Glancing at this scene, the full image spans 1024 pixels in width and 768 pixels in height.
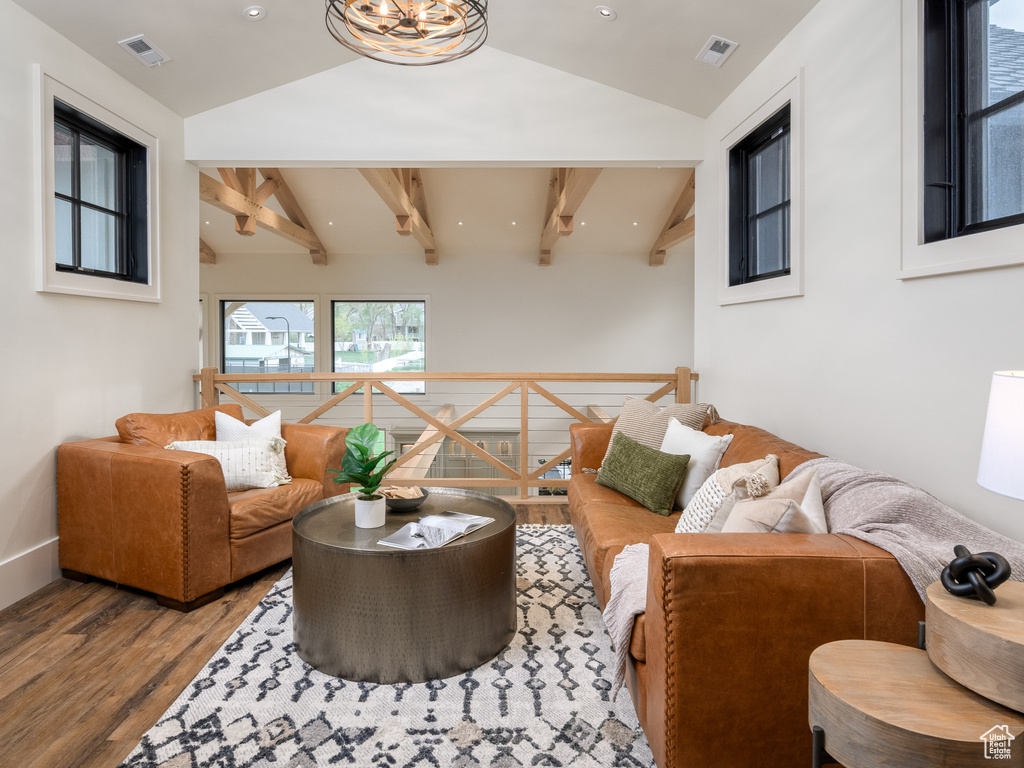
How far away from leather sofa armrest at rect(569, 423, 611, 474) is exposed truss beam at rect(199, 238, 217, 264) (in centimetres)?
604

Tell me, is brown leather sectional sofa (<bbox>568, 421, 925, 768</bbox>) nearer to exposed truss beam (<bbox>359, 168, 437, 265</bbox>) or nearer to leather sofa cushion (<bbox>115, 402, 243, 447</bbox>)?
leather sofa cushion (<bbox>115, 402, 243, 447</bbox>)

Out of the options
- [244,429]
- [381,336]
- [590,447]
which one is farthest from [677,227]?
[244,429]

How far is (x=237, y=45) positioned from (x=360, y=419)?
16.2 ft

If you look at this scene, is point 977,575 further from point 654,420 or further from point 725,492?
point 654,420

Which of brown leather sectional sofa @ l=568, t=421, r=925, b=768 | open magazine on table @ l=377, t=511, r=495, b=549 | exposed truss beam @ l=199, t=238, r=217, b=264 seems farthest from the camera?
exposed truss beam @ l=199, t=238, r=217, b=264

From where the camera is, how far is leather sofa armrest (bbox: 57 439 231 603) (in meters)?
2.52

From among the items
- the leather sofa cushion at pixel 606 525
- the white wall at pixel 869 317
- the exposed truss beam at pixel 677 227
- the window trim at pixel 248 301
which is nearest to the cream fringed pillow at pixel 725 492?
the leather sofa cushion at pixel 606 525

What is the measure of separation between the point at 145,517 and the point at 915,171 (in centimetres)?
320

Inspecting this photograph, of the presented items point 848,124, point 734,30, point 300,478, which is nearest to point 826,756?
point 848,124

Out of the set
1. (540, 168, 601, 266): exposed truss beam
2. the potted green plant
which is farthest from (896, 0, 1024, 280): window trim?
(540, 168, 601, 266): exposed truss beam

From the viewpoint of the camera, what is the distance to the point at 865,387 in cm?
230

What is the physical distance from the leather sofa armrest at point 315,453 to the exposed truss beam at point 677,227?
4328 mm

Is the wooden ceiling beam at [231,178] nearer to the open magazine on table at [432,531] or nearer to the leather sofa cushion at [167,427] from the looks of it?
the leather sofa cushion at [167,427]

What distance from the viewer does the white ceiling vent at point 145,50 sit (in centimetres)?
310
